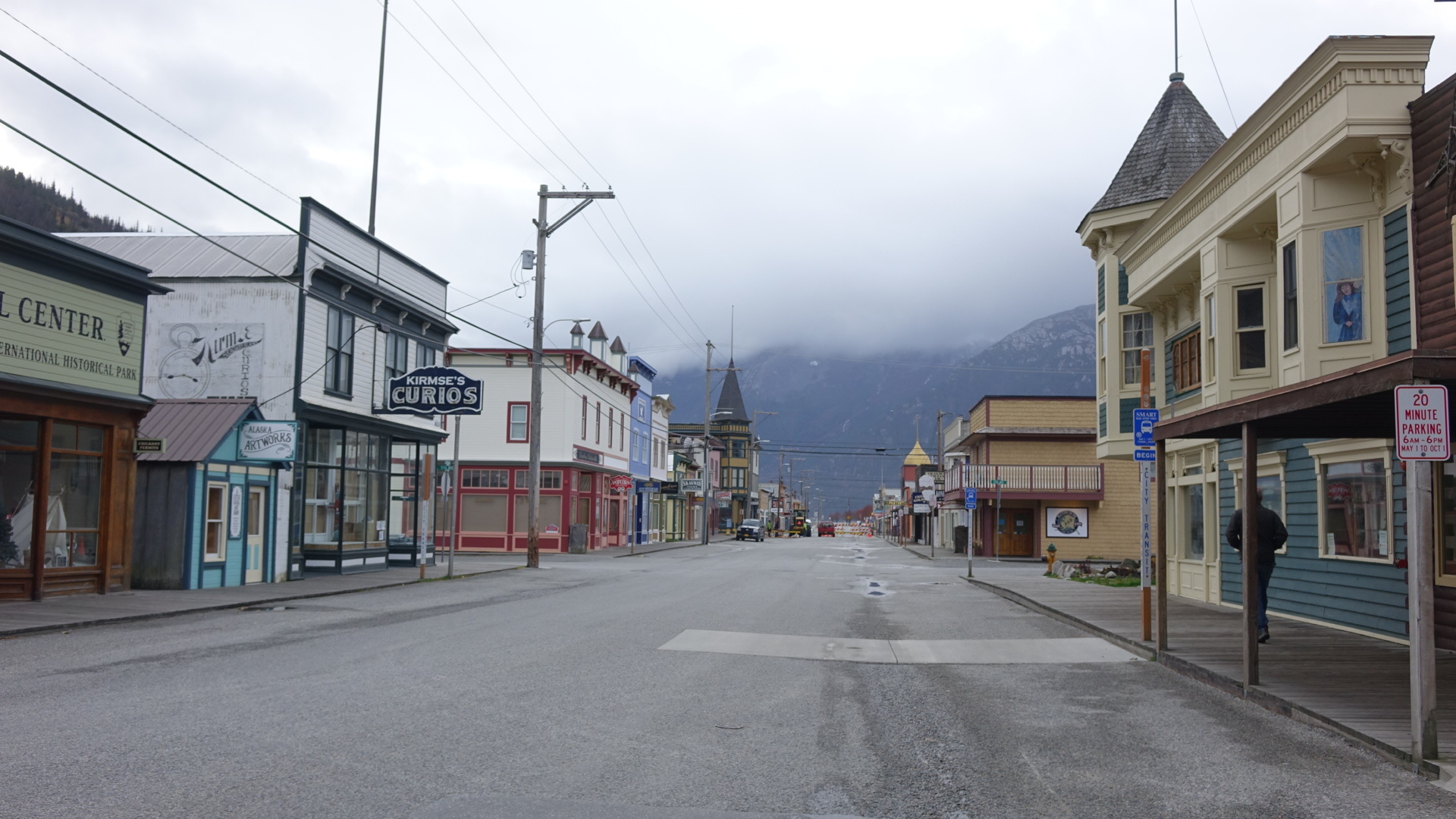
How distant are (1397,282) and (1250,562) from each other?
18.4ft

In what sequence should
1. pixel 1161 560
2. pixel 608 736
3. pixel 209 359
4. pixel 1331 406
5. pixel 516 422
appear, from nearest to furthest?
pixel 608 736, pixel 1331 406, pixel 1161 560, pixel 209 359, pixel 516 422

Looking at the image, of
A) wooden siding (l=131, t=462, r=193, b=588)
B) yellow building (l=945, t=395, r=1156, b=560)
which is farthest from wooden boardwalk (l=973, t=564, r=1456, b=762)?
yellow building (l=945, t=395, r=1156, b=560)

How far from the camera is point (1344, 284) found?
14219 millimetres

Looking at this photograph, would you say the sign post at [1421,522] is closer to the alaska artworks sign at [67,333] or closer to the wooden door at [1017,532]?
the alaska artworks sign at [67,333]

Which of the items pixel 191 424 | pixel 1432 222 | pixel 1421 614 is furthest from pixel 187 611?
pixel 1432 222

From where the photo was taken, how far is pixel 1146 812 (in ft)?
20.4

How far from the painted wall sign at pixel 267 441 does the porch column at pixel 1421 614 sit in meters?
19.8

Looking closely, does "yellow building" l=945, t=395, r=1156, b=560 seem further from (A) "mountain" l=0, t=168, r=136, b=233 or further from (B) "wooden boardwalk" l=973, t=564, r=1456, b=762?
(A) "mountain" l=0, t=168, r=136, b=233

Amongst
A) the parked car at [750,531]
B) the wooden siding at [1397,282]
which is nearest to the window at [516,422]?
the parked car at [750,531]

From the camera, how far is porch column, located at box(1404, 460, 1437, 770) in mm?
7234

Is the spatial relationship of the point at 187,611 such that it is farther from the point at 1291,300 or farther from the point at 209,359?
the point at 1291,300

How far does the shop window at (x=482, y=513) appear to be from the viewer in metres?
47.5

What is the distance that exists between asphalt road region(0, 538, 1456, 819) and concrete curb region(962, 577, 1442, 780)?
0.36 ft

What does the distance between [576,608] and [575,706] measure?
9.08m
